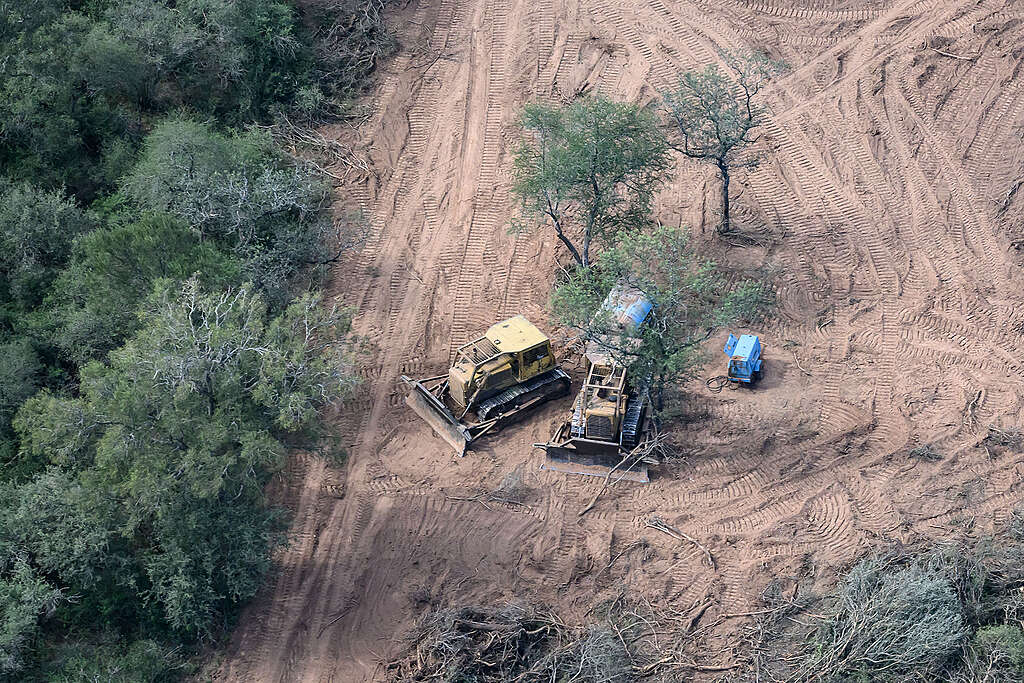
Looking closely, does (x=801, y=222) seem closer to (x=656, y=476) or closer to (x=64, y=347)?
(x=656, y=476)

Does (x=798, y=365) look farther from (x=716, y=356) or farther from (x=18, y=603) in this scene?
(x=18, y=603)

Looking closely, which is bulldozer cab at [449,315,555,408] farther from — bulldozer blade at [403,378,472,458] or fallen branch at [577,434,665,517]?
fallen branch at [577,434,665,517]

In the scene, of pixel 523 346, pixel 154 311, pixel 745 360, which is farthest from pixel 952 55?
pixel 154 311

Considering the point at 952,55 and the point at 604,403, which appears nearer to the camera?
the point at 604,403

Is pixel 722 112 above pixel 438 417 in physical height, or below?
above

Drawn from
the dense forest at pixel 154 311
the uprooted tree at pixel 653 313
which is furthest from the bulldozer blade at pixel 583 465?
the dense forest at pixel 154 311

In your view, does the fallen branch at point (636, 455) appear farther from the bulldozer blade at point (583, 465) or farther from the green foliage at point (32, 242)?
the green foliage at point (32, 242)
